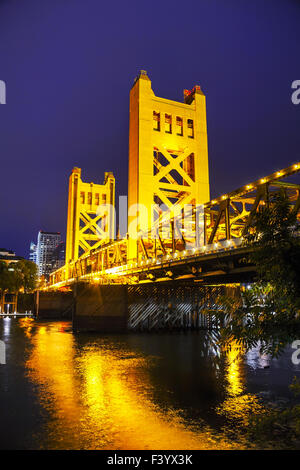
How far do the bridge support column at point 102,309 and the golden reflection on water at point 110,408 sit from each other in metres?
16.9

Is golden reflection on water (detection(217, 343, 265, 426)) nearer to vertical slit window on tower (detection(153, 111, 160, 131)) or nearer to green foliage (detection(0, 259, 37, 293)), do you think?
vertical slit window on tower (detection(153, 111, 160, 131))

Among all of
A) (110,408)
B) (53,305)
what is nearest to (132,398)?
(110,408)

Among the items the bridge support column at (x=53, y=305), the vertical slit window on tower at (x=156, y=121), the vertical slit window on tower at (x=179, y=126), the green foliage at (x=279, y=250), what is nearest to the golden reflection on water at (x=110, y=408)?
the green foliage at (x=279, y=250)

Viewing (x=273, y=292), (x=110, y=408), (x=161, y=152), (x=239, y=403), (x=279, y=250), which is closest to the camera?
(x=279, y=250)

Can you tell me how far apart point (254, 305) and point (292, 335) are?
589mm

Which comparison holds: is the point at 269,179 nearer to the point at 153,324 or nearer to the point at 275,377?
the point at 275,377

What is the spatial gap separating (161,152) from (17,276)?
157 ft

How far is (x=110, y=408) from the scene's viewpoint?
10.9 meters

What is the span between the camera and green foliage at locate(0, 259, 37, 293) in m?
78.3

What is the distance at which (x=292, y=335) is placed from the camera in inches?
173

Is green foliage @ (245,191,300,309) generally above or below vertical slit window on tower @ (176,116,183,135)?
below

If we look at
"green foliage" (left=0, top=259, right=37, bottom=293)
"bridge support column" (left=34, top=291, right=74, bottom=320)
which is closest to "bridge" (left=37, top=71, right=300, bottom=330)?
"bridge support column" (left=34, top=291, right=74, bottom=320)

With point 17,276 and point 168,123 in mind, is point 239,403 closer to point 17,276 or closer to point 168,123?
point 168,123

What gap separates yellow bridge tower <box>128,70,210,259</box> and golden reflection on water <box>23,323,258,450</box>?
2595cm
